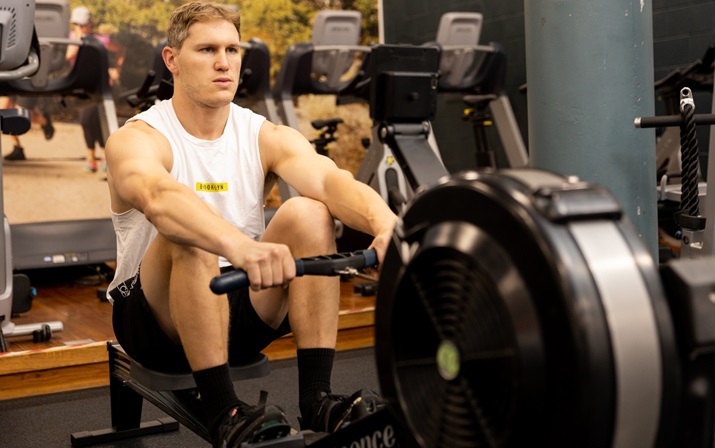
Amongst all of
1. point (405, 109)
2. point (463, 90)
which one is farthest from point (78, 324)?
point (463, 90)

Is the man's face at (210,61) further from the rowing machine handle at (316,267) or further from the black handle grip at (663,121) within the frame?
the black handle grip at (663,121)

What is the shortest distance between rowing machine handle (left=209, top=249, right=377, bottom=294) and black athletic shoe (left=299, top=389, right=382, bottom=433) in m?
0.41

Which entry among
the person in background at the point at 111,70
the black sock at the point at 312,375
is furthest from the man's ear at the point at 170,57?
the person in background at the point at 111,70

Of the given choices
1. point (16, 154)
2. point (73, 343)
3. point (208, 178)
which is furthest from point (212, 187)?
point (16, 154)

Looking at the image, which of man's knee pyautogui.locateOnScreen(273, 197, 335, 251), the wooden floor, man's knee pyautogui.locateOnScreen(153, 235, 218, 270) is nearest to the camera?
man's knee pyautogui.locateOnScreen(153, 235, 218, 270)

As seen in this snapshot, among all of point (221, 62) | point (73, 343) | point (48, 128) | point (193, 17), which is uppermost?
point (193, 17)

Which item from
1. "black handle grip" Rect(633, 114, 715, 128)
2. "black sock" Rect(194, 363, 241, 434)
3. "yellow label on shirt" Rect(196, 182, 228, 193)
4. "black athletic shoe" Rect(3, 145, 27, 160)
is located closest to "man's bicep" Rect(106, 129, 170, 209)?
"yellow label on shirt" Rect(196, 182, 228, 193)

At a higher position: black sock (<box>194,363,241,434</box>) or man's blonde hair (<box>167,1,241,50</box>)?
man's blonde hair (<box>167,1,241,50</box>)

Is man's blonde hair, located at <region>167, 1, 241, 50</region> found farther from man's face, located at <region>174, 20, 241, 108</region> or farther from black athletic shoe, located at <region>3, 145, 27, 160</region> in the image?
black athletic shoe, located at <region>3, 145, 27, 160</region>

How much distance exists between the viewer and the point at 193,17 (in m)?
2.28

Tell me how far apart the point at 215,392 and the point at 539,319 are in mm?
1050

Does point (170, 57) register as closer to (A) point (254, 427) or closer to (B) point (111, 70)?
(A) point (254, 427)

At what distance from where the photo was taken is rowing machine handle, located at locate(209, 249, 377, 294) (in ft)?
4.95

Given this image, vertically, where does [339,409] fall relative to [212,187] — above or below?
below
